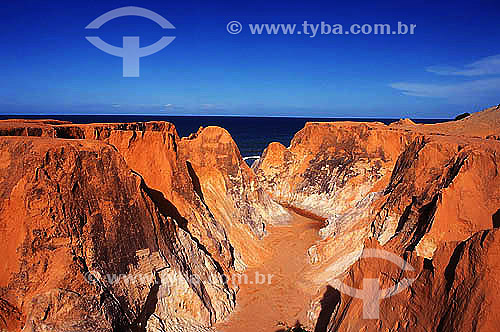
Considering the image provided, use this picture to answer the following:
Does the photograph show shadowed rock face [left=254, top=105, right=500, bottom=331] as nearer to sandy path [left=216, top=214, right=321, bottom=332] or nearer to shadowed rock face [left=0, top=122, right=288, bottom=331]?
sandy path [left=216, top=214, right=321, bottom=332]

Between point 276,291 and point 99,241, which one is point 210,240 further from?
point 99,241

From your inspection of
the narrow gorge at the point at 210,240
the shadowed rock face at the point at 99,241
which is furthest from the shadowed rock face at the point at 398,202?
the shadowed rock face at the point at 99,241

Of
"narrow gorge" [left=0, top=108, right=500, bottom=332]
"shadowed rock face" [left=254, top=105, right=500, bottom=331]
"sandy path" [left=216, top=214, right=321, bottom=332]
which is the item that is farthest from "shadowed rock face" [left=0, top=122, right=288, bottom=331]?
"shadowed rock face" [left=254, top=105, right=500, bottom=331]

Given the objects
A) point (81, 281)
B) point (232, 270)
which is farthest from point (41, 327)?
point (232, 270)

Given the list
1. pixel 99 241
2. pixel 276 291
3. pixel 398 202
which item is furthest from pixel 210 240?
pixel 398 202

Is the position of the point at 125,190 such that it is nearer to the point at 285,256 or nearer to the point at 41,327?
Result: the point at 41,327

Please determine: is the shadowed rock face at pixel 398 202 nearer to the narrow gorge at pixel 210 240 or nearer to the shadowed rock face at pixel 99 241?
the narrow gorge at pixel 210 240
